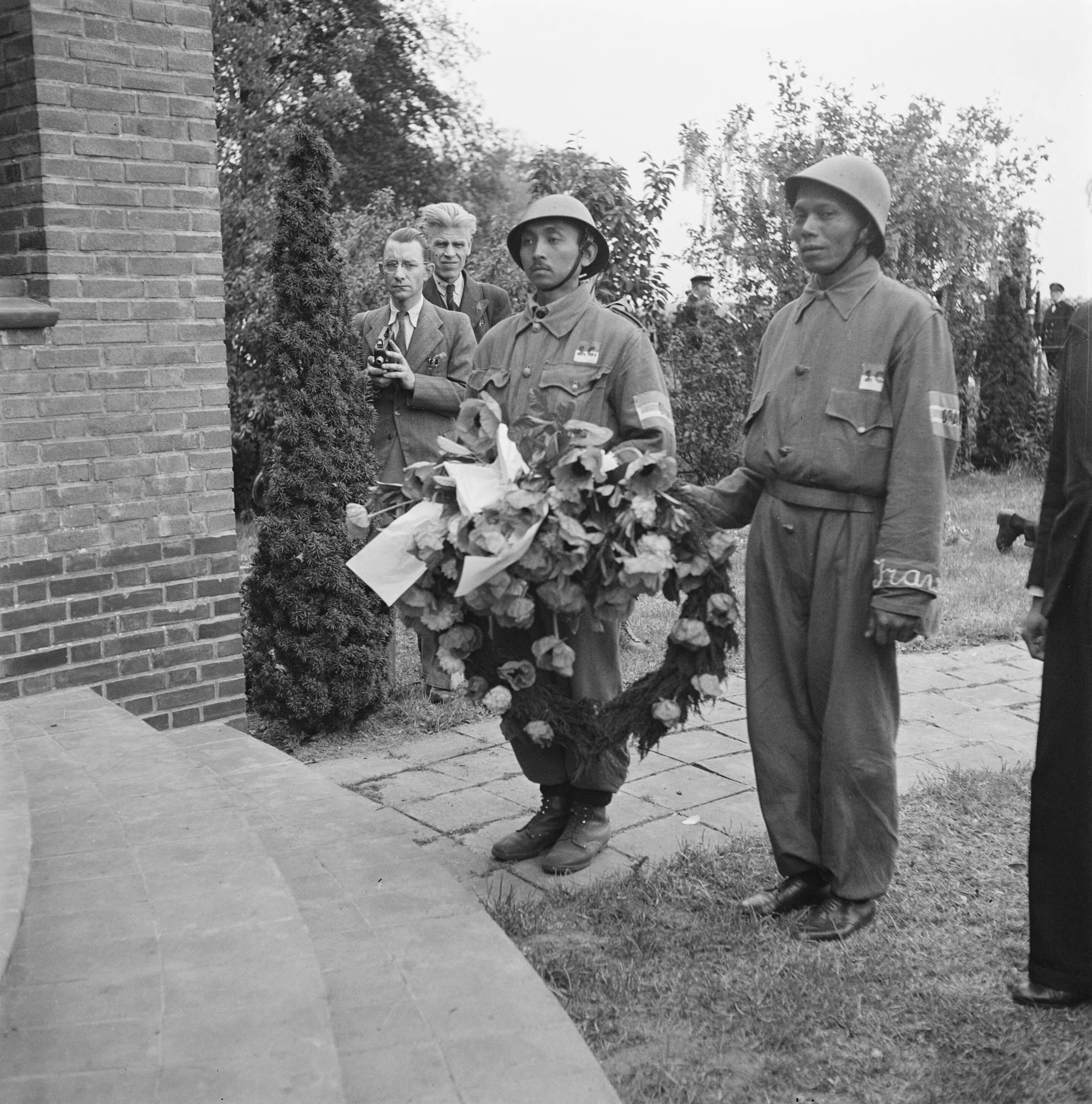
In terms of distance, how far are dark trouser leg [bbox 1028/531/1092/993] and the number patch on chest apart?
0.77 meters

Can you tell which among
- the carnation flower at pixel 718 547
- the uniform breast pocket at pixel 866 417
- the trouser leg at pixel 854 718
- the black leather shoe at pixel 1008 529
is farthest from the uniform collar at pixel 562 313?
the black leather shoe at pixel 1008 529

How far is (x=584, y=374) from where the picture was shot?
439 centimetres

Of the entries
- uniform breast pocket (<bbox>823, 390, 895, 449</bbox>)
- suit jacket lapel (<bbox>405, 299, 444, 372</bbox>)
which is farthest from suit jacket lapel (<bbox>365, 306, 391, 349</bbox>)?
uniform breast pocket (<bbox>823, 390, 895, 449</bbox>)

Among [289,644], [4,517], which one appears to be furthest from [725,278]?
[4,517]

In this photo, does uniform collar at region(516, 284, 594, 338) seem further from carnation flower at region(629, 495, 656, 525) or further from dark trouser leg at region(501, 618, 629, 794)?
dark trouser leg at region(501, 618, 629, 794)

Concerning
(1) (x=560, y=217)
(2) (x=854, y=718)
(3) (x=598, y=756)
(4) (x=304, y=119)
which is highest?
(4) (x=304, y=119)

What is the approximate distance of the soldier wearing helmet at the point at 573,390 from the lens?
14.3 ft

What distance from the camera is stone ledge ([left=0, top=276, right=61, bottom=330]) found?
15.1 feet

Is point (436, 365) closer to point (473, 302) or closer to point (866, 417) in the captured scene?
point (473, 302)

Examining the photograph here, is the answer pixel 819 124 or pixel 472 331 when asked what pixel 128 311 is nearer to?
pixel 472 331

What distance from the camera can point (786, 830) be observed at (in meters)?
4.03

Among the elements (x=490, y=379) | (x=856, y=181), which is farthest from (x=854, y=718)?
(x=490, y=379)

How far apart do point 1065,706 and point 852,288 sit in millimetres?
1370

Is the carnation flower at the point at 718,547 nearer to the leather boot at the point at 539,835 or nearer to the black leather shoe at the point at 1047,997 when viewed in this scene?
the leather boot at the point at 539,835
